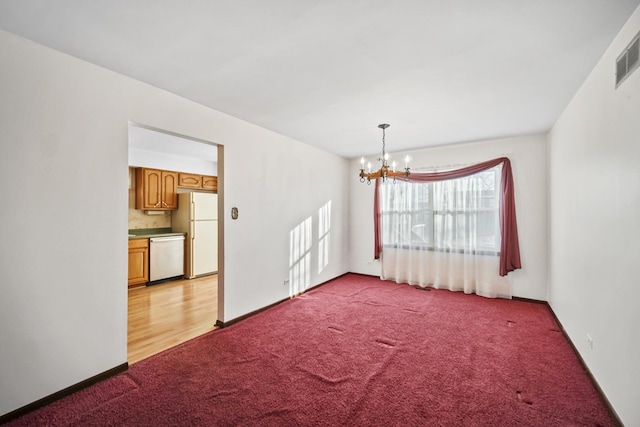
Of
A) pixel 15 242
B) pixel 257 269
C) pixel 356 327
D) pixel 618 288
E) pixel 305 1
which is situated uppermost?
pixel 305 1

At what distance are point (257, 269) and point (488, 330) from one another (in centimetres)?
301

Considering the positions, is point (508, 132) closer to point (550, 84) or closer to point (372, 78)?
point (550, 84)

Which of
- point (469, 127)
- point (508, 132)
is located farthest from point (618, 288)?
point (508, 132)

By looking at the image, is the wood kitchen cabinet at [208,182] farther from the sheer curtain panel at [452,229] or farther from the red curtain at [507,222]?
the red curtain at [507,222]

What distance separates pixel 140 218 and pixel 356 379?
5434mm

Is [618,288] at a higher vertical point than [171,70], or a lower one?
lower

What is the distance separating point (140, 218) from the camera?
224 inches

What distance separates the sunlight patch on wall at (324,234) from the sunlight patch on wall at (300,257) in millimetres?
335

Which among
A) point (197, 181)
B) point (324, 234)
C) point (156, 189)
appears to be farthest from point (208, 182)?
point (324, 234)

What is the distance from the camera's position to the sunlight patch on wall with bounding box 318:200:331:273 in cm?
518

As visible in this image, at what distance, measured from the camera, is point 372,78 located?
8.10 ft

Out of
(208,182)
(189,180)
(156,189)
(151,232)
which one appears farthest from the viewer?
(208,182)

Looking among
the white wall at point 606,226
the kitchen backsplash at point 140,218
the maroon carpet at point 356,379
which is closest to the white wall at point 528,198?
the maroon carpet at point 356,379

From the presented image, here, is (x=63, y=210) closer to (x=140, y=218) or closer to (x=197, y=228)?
(x=197, y=228)
